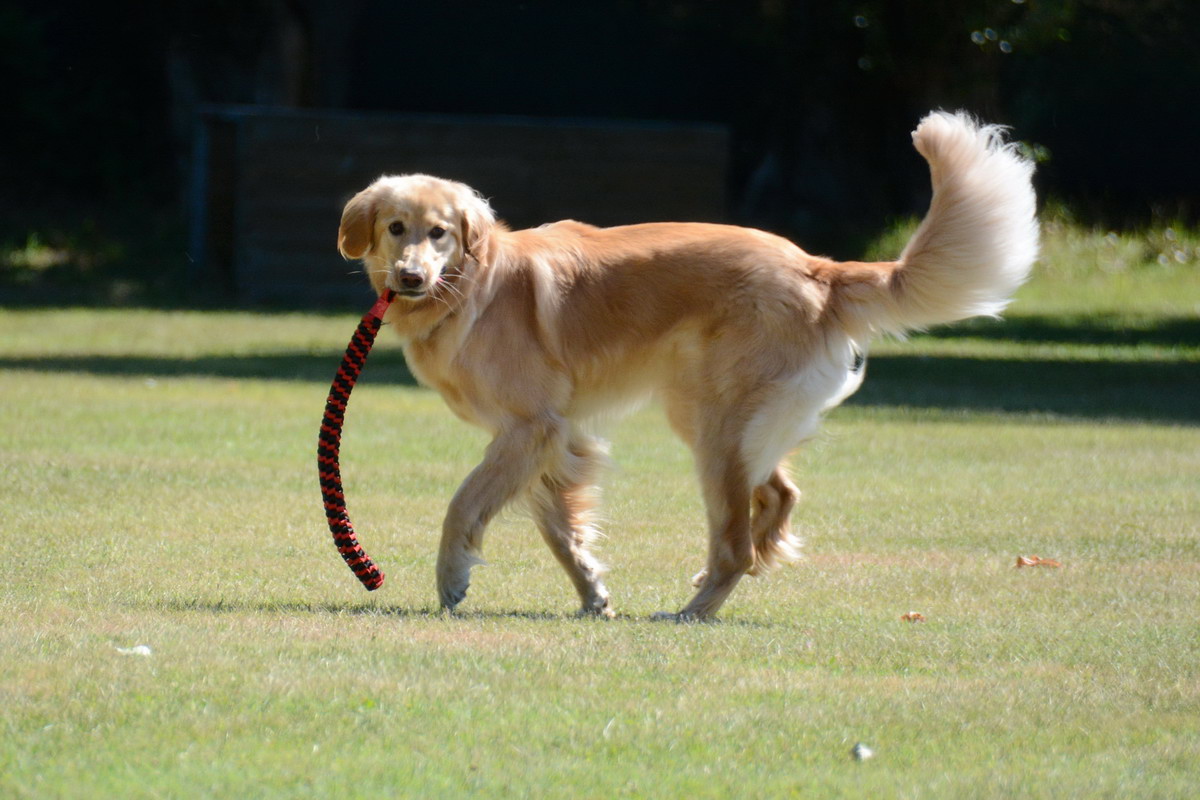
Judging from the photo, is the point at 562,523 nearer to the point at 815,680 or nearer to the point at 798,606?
the point at 798,606

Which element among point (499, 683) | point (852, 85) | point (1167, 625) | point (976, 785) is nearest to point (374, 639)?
point (499, 683)

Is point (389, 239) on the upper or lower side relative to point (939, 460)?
upper

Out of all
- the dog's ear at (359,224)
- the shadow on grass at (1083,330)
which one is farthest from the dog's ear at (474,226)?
the shadow on grass at (1083,330)

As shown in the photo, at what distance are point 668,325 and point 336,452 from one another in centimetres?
148

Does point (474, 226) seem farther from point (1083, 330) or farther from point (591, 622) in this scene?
point (1083, 330)

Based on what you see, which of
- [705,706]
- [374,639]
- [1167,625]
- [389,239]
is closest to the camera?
[705,706]

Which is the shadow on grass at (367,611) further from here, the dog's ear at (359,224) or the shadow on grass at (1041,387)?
the shadow on grass at (1041,387)

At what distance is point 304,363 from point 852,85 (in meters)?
12.6

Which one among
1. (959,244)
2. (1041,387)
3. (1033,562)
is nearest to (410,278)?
(959,244)

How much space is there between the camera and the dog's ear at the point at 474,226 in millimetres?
6434

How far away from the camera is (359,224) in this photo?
256 inches

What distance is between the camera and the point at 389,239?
6.45 m

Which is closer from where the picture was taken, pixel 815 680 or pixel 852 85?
pixel 815 680

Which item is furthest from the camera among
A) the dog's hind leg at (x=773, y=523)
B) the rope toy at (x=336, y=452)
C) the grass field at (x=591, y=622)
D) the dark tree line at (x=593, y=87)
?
the dark tree line at (x=593, y=87)
